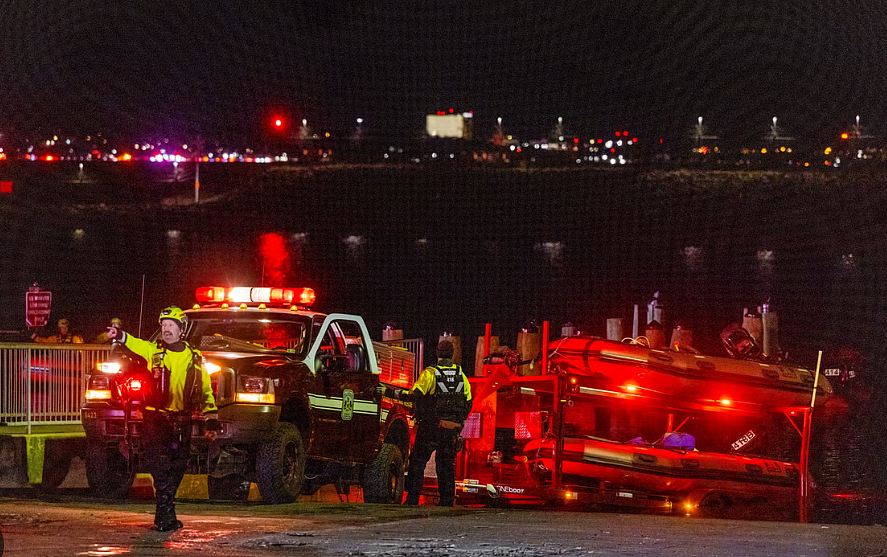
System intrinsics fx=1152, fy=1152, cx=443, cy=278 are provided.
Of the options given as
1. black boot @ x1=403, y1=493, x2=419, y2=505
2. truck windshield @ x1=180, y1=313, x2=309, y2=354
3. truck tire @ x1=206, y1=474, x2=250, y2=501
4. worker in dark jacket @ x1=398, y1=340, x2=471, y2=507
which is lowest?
black boot @ x1=403, y1=493, x2=419, y2=505

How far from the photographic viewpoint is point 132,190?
105 meters

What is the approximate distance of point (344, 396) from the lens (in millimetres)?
11031

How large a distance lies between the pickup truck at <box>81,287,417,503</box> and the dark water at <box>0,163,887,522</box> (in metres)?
15.9

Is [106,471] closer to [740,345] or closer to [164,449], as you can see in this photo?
[164,449]

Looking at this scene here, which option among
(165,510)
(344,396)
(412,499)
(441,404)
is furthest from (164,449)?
(412,499)

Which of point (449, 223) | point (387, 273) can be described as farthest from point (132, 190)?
point (387, 273)

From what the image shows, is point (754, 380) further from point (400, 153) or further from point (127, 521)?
point (400, 153)

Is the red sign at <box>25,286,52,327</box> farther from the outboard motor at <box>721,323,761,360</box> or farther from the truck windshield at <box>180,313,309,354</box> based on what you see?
the outboard motor at <box>721,323,761,360</box>

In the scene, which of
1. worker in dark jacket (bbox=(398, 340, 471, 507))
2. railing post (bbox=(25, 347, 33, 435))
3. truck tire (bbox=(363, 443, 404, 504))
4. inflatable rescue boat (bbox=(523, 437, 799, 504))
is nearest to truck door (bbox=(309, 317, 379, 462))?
truck tire (bbox=(363, 443, 404, 504))

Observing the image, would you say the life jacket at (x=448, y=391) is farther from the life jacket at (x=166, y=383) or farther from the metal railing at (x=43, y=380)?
the metal railing at (x=43, y=380)

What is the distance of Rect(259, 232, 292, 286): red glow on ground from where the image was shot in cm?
7006

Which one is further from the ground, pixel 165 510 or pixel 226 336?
pixel 226 336

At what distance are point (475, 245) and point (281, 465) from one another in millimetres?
82321

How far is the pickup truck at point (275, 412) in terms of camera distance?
9641 mm
